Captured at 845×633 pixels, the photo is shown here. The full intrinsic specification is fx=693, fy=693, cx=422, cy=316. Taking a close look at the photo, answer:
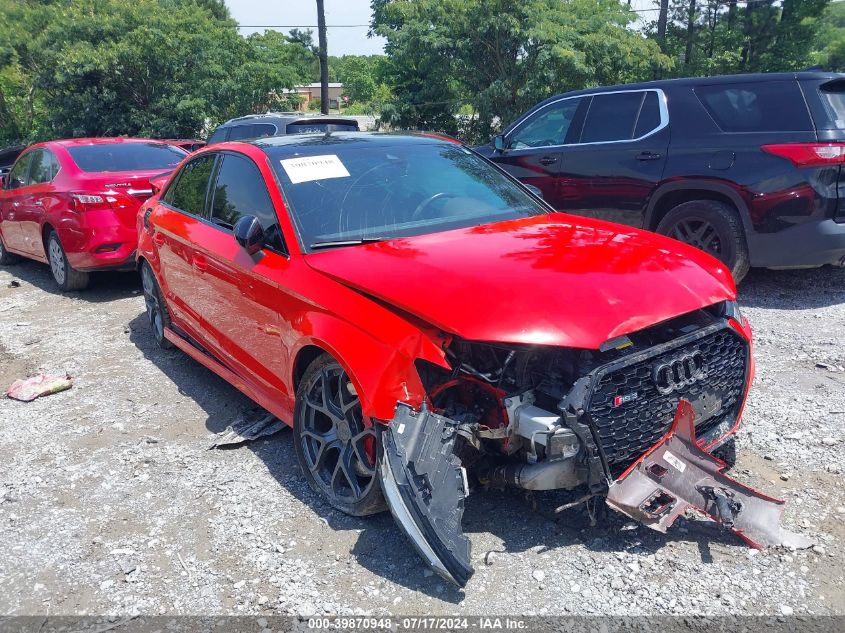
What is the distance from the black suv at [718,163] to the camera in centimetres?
568

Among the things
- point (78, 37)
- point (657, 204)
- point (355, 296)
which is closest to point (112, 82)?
point (78, 37)

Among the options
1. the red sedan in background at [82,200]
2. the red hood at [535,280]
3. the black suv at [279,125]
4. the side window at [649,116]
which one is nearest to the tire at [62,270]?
the red sedan in background at [82,200]

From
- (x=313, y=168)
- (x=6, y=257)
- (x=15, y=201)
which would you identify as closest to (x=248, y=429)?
(x=313, y=168)

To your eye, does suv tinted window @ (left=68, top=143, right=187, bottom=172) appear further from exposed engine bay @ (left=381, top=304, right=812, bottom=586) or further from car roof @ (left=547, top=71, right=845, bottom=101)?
exposed engine bay @ (left=381, top=304, right=812, bottom=586)

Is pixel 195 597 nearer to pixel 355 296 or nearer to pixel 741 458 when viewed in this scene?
pixel 355 296

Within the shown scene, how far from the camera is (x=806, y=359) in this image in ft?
16.1

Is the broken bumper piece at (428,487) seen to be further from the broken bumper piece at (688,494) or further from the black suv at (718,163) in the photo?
the black suv at (718,163)

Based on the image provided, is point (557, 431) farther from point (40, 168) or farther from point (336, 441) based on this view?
point (40, 168)

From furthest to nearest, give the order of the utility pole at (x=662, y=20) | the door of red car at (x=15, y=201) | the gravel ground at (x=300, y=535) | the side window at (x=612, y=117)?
the utility pole at (x=662, y=20), the door of red car at (x=15, y=201), the side window at (x=612, y=117), the gravel ground at (x=300, y=535)

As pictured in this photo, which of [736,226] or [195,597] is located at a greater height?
[736,226]

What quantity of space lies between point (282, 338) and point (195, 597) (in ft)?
4.24

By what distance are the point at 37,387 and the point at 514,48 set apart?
600 inches

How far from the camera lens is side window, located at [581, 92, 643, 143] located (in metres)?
6.80

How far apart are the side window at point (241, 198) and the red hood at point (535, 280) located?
1.53 ft
